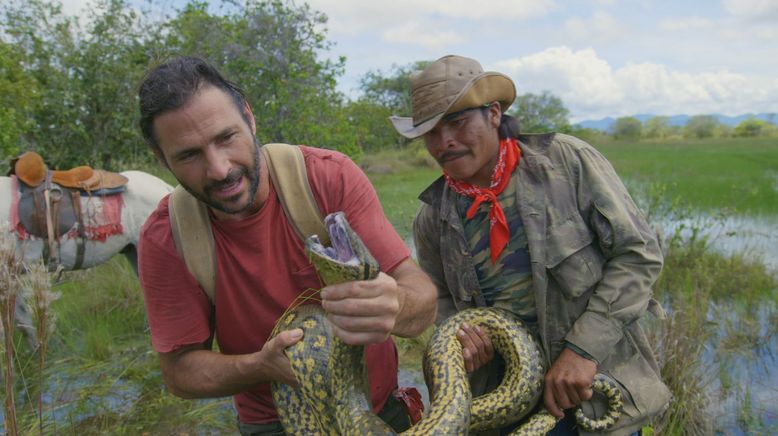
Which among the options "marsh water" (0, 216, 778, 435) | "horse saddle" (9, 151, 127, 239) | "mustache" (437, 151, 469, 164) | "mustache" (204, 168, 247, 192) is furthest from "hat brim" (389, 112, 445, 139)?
"horse saddle" (9, 151, 127, 239)

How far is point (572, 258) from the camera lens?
2.82 metres

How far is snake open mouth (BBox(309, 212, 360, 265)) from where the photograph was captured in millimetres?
1540

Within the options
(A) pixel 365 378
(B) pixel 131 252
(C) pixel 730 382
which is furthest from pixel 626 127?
(A) pixel 365 378

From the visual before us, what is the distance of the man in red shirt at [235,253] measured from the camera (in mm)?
2143

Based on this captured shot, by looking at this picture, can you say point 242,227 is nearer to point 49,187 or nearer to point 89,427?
point 89,427

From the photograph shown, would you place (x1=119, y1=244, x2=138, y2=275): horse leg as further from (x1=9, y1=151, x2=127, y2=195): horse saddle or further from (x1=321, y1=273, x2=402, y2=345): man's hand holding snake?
(x1=321, y1=273, x2=402, y2=345): man's hand holding snake

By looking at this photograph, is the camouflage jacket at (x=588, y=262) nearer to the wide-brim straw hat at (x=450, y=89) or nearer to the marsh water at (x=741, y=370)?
the wide-brim straw hat at (x=450, y=89)

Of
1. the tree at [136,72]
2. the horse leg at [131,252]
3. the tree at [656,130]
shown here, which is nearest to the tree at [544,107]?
the tree at [656,130]

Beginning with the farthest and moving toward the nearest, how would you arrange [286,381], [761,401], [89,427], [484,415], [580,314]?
[761,401] < [89,427] < [580,314] < [484,415] < [286,381]

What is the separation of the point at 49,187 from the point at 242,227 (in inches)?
195

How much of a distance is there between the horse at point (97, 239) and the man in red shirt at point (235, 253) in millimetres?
4525

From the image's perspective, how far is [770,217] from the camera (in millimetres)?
12547

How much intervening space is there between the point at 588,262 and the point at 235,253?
5.62 ft

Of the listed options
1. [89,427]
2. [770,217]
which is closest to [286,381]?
[89,427]
